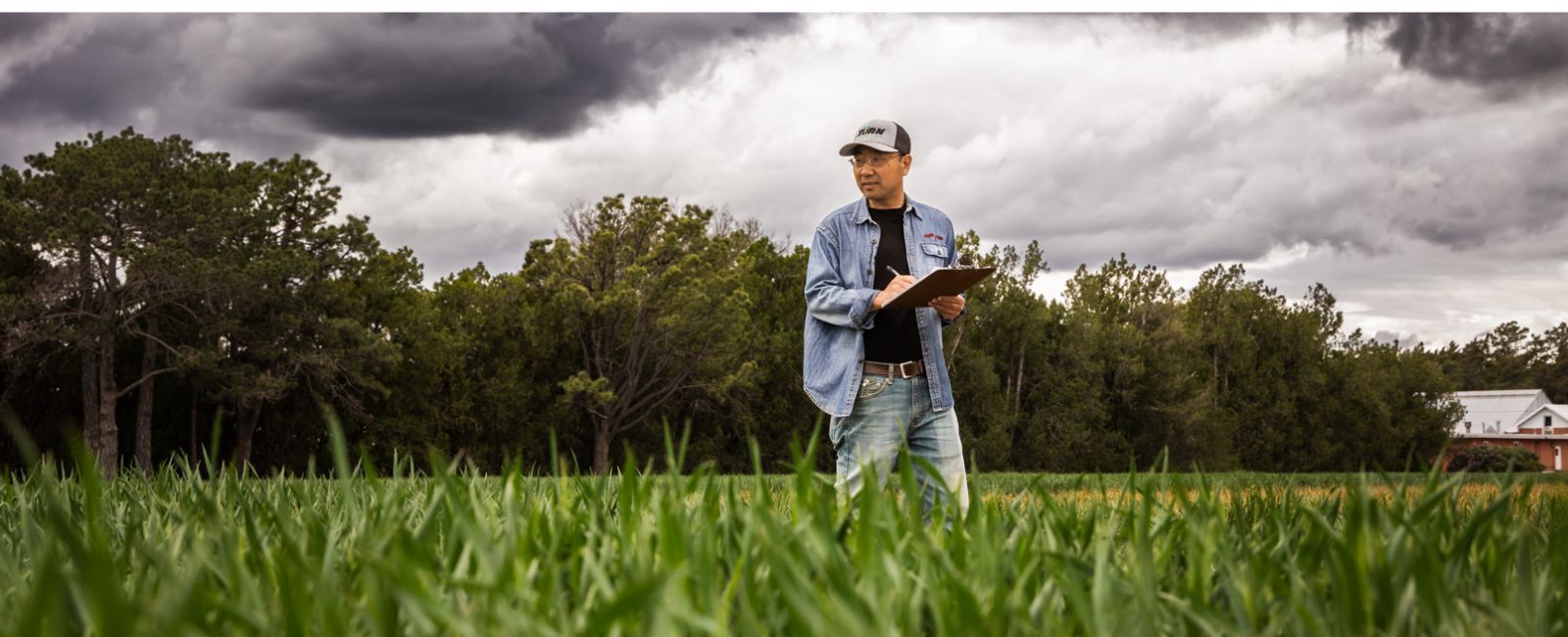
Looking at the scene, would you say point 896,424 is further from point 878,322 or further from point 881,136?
point 881,136

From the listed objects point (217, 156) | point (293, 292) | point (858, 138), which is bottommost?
point (858, 138)

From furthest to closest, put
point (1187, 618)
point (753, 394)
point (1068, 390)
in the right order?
point (1068, 390) → point (753, 394) → point (1187, 618)

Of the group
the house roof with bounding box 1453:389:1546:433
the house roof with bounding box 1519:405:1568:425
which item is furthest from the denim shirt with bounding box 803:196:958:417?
the house roof with bounding box 1519:405:1568:425

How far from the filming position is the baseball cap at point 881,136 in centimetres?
450

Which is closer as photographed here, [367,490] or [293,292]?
[367,490]

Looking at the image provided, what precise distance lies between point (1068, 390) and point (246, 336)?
3343 centimetres

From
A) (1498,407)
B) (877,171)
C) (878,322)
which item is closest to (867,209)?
(877,171)

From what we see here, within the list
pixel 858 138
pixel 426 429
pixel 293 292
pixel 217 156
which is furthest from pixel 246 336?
pixel 858 138

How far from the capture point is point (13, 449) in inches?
1294

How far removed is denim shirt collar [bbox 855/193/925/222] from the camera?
187 inches

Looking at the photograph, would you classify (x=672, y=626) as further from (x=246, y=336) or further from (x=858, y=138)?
(x=246, y=336)

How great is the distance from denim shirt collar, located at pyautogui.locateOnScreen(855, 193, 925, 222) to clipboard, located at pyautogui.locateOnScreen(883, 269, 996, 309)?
0.67 meters

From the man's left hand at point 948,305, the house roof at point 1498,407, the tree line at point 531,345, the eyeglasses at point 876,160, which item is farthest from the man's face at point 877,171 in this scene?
the house roof at point 1498,407

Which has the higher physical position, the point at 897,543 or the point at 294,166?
the point at 294,166
